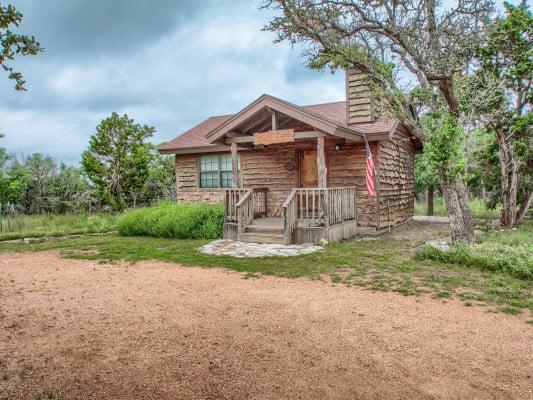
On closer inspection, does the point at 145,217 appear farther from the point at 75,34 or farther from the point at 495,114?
the point at 495,114

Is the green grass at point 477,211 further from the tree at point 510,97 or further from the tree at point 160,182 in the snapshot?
the tree at point 160,182

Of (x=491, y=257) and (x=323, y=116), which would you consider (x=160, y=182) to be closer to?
(x=323, y=116)

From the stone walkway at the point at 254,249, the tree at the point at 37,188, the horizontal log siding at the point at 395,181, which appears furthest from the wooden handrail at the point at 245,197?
the tree at the point at 37,188

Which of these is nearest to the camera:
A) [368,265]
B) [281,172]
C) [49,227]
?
[368,265]

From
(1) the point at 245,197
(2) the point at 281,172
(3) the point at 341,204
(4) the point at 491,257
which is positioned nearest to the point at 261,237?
(1) the point at 245,197

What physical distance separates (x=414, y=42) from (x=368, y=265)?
17.7 ft

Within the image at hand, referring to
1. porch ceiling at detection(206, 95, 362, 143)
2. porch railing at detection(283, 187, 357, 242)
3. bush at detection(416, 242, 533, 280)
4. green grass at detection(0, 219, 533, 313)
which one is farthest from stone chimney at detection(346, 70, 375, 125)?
bush at detection(416, 242, 533, 280)

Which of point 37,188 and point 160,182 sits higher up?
point 160,182

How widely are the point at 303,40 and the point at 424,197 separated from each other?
18.9m

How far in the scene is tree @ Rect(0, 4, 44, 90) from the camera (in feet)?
9.79

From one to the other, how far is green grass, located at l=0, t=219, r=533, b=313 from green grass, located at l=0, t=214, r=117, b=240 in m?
1.68

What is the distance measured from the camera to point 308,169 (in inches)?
512

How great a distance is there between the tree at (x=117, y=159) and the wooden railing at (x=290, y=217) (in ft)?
37.7

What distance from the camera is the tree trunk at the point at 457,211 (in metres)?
8.92
